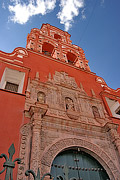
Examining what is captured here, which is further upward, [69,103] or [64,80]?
[64,80]

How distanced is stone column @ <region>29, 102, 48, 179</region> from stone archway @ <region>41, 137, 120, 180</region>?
0.29m

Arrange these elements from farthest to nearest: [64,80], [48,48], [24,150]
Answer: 1. [48,48]
2. [64,80]
3. [24,150]

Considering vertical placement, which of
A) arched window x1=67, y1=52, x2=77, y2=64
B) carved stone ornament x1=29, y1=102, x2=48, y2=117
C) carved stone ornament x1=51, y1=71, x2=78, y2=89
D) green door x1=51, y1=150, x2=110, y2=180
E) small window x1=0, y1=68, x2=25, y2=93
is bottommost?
green door x1=51, y1=150, x2=110, y2=180

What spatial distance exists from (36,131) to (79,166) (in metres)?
1.56

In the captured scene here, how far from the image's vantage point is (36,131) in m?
4.03

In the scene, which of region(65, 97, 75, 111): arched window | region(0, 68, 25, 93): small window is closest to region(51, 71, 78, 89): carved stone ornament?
region(65, 97, 75, 111): arched window

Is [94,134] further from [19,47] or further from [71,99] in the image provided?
[19,47]

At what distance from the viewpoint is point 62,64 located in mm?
8031

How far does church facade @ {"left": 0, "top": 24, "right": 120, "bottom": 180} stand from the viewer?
12.8 ft

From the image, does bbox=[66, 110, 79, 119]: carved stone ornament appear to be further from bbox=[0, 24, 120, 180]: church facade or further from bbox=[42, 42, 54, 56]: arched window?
bbox=[42, 42, 54, 56]: arched window

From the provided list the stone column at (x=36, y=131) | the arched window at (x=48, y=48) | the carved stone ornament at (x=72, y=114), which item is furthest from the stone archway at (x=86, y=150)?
the arched window at (x=48, y=48)

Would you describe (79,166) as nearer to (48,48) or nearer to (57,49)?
(57,49)

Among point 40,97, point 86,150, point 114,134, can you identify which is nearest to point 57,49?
point 40,97

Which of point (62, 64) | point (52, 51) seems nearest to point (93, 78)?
point (62, 64)
